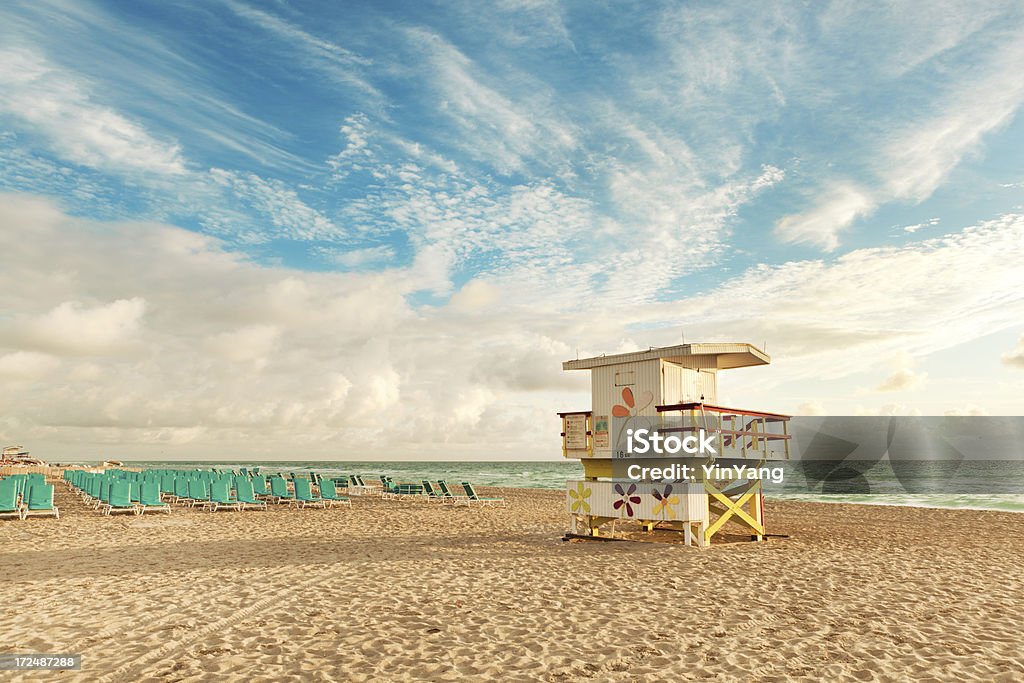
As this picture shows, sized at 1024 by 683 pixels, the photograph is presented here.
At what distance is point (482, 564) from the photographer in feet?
35.1

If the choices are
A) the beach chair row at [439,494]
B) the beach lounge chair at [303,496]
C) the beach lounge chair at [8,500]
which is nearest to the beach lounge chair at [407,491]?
the beach chair row at [439,494]

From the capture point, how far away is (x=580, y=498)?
1380 cm

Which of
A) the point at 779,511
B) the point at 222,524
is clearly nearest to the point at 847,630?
the point at 222,524

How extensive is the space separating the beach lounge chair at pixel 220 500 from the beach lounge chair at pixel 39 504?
3.77 meters

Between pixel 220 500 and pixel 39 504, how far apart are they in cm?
432

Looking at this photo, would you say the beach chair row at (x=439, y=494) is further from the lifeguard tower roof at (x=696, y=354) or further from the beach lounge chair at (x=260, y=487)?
the lifeguard tower roof at (x=696, y=354)

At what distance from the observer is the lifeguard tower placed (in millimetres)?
12703

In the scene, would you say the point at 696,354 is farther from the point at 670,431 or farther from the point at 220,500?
the point at 220,500

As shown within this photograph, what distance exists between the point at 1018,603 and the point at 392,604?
8.01 meters

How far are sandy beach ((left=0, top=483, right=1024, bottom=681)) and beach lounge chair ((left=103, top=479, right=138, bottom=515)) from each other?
3.04m

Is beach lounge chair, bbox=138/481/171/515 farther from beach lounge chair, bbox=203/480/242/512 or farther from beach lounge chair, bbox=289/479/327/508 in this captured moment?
beach lounge chair, bbox=289/479/327/508

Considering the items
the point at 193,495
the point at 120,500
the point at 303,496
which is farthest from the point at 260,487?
the point at 120,500

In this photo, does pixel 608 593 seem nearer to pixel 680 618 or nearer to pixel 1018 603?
pixel 680 618

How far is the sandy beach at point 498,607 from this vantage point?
5.70m
